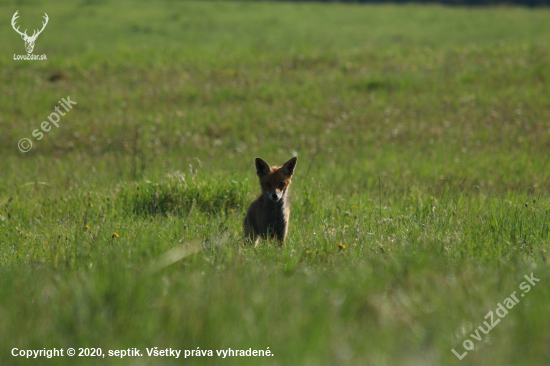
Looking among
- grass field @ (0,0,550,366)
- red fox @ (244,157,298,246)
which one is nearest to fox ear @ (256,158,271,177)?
red fox @ (244,157,298,246)

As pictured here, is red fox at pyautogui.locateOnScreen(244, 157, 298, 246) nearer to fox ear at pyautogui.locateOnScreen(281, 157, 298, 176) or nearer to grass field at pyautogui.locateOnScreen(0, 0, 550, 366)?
fox ear at pyautogui.locateOnScreen(281, 157, 298, 176)

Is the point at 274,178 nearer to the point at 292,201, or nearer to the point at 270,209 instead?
the point at 270,209

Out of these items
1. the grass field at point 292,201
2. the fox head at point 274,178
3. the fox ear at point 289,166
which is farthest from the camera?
the fox ear at point 289,166

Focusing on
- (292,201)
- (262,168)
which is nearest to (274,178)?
(262,168)

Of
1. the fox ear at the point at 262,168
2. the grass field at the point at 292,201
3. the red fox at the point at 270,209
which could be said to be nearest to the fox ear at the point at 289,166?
the red fox at the point at 270,209

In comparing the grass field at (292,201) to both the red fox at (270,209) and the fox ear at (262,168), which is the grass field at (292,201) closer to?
the red fox at (270,209)

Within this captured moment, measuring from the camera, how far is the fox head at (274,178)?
242 inches

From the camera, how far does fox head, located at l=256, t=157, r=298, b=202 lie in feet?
20.1

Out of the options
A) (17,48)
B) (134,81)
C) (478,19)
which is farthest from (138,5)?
(478,19)

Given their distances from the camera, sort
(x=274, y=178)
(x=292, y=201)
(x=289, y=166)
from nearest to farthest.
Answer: (x=274, y=178), (x=289, y=166), (x=292, y=201)

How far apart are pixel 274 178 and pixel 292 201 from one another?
1.41 m

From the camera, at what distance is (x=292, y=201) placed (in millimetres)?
7676

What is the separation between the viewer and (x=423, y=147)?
12.9 metres

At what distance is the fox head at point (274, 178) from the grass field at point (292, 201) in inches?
23.1
